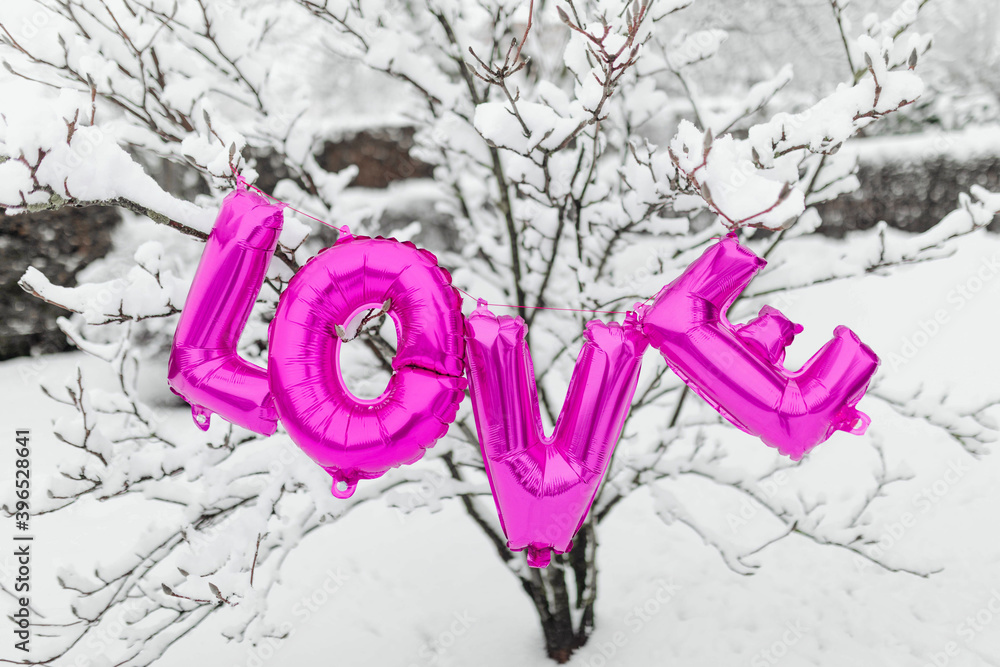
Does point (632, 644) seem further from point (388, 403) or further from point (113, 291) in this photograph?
point (113, 291)

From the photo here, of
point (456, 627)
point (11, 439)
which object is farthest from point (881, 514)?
point (11, 439)

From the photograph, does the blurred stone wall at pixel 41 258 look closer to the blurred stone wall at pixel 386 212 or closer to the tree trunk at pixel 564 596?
the blurred stone wall at pixel 386 212

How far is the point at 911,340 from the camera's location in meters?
5.50

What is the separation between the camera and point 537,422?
55.1 inches

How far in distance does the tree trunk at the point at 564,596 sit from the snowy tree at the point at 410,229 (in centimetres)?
2

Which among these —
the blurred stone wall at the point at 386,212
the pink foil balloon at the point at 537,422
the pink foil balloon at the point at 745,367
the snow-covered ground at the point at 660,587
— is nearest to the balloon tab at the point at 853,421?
the pink foil balloon at the point at 745,367

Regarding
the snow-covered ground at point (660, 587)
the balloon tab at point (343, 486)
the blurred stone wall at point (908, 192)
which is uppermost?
the blurred stone wall at point (908, 192)

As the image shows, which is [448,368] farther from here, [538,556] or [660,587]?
[660,587]

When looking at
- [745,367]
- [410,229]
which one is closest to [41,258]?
[410,229]

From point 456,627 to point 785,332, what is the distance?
7.32 feet

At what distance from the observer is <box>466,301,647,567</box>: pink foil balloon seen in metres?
1.33

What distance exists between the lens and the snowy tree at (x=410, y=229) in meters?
1.25

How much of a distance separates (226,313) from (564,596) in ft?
5.88

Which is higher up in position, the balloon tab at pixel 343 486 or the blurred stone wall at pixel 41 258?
the blurred stone wall at pixel 41 258
